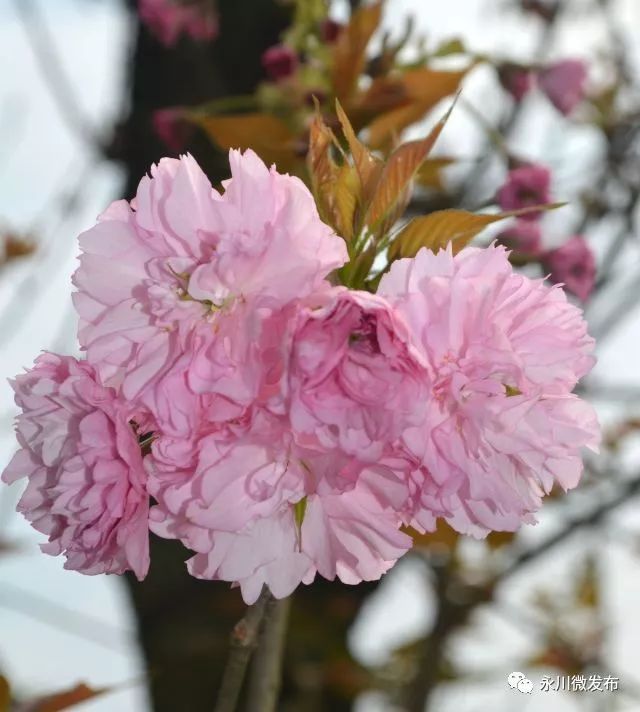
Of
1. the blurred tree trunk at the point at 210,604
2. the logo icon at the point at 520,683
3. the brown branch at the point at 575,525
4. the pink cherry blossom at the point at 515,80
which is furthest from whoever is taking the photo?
the blurred tree trunk at the point at 210,604

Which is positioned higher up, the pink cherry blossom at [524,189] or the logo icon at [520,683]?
the pink cherry blossom at [524,189]

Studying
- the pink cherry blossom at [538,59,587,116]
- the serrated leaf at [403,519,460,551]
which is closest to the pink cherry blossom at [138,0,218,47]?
the pink cherry blossom at [538,59,587,116]

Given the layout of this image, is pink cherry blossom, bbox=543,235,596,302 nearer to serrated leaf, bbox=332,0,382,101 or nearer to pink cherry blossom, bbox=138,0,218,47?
serrated leaf, bbox=332,0,382,101

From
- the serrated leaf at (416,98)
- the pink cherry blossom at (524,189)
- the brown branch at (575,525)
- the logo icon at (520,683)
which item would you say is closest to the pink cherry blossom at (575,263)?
the pink cherry blossom at (524,189)

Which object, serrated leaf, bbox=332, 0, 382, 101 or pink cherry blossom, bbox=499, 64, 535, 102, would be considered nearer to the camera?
serrated leaf, bbox=332, 0, 382, 101

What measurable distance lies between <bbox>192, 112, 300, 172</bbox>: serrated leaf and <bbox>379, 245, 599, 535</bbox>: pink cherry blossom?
1.12 ft

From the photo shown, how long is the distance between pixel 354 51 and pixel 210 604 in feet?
3.28

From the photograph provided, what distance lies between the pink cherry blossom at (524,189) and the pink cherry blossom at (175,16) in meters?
0.77

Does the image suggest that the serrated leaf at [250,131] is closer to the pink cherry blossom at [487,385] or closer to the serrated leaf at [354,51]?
the serrated leaf at [354,51]

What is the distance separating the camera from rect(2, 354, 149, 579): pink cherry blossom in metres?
0.40

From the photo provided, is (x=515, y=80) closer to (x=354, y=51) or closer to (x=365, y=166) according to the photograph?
(x=354, y=51)

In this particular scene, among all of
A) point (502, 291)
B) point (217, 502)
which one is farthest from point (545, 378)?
point (217, 502)

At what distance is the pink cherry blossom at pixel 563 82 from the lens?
95 cm

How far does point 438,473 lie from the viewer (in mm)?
377
